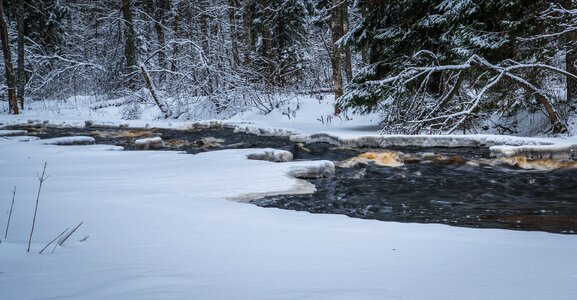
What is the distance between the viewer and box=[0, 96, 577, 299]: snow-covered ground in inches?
55.4

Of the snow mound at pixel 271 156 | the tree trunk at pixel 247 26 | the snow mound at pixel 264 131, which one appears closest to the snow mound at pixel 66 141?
the snow mound at pixel 264 131

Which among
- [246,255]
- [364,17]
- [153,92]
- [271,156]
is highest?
[364,17]

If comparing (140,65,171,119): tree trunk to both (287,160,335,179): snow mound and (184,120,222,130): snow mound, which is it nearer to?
(184,120,222,130): snow mound

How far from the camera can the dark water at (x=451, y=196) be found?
2.98 m

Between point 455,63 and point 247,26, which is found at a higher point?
point 247,26

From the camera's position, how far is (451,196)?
3768mm

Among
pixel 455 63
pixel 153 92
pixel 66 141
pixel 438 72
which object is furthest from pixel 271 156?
pixel 153 92

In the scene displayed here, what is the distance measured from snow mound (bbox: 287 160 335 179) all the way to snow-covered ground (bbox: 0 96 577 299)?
3.32ft

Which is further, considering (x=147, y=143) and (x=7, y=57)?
(x=7, y=57)

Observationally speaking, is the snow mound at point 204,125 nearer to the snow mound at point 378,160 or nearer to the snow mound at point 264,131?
the snow mound at point 264,131

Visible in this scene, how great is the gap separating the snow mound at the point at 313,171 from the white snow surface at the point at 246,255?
1.29 metres

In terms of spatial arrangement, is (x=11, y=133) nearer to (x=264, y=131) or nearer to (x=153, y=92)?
(x=153, y=92)

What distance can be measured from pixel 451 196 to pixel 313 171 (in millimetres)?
1463

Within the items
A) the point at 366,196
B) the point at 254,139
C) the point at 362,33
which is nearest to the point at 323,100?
the point at 362,33
